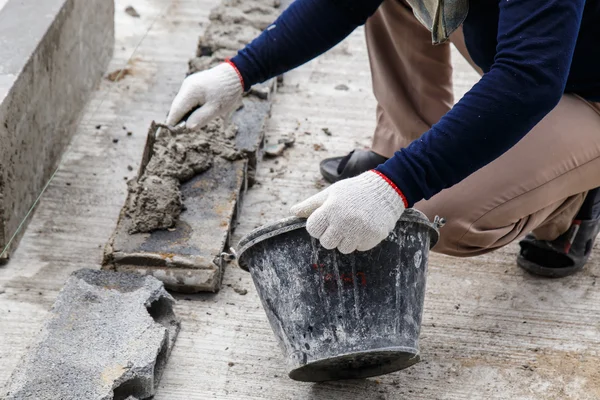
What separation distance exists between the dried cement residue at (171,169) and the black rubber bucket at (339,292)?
2.22 ft

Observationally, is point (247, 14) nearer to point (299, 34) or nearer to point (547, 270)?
point (299, 34)

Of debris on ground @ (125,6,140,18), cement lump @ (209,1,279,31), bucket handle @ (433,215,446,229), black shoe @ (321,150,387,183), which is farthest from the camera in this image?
debris on ground @ (125,6,140,18)

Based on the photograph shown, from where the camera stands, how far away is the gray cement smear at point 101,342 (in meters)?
2.16

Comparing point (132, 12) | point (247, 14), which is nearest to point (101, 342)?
point (247, 14)

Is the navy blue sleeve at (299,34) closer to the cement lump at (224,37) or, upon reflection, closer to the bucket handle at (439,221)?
the bucket handle at (439,221)

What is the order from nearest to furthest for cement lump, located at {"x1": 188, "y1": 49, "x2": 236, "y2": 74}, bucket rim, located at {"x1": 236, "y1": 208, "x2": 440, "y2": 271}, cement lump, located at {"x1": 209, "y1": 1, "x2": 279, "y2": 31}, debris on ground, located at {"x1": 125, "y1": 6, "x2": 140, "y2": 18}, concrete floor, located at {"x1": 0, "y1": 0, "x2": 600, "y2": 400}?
bucket rim, located at {"x1": 236, "y1": 208, "x2": 440, "y2": 271} < concrete floor, located at {"x1": 0, "y1": 0, "x2": 600, "y2": 400} < cement lump, located at {"x1": 188, "y1": 49, "x2": 236, "y2": 74} < cement lump, located at {"x1": 209, "y1": 1, "x2": 279, "y2": 31} < debris on ground, located at {"x1": 125, "y1": 6, "x2": 140, "y2": 18}

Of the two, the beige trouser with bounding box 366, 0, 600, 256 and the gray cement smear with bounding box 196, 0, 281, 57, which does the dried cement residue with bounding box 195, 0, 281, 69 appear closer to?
the gray cement smear with bounding box 196, 0, 281, 57

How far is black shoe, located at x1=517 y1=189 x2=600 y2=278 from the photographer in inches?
109

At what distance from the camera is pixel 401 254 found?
2.18 metres

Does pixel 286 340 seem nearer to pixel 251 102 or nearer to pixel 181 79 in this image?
pixel 251 102

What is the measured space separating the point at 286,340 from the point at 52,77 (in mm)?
1564

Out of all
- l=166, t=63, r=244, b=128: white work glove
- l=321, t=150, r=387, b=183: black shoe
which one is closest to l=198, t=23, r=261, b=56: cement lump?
l=321, t=150, r=387, b=183: black shoe

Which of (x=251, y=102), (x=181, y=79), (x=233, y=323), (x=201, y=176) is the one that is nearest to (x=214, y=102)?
(x=201, y=176)

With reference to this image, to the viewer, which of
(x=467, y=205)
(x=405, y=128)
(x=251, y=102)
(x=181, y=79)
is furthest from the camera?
(x=181, y=79)
